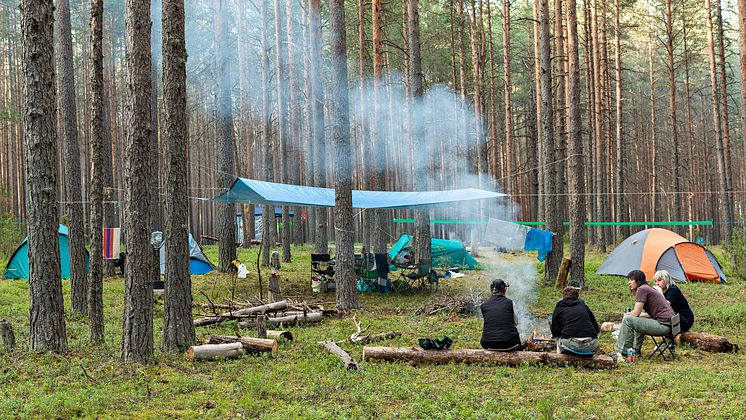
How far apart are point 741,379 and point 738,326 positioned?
3.59m

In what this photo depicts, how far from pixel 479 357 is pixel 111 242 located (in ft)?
27.8

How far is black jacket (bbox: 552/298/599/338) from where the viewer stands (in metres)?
6.81

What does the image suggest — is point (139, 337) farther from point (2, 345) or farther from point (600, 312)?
point (600, 312)

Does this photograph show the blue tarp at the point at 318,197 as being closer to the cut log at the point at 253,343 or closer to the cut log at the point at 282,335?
the cut log at the point at 282,335

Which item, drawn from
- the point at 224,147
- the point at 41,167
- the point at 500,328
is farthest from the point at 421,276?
the point at 41,167

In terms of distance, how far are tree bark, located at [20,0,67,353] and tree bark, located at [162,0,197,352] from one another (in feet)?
3.72

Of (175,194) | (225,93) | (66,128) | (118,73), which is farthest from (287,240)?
(118,73)

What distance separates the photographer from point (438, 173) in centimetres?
2912

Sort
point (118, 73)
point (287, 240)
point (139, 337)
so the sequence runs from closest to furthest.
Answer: point (139, 337) → point (287, 240) → point (118, 73)

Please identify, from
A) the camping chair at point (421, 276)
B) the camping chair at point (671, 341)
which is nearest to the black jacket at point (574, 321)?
the camping chair at point (671, 341)

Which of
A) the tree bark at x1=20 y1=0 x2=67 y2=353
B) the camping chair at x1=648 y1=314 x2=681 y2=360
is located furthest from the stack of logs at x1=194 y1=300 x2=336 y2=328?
the camping chair at x1=648 y1=314 x2=681 y2=360

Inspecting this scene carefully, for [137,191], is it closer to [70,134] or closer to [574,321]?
[70,134]

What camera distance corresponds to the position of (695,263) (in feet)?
48.1

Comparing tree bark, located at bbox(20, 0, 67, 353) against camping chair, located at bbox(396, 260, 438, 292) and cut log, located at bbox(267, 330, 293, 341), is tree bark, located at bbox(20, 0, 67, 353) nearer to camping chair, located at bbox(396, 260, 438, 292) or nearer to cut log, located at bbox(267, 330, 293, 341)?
cut log, located at bbox(267, 330, 293, 341)
